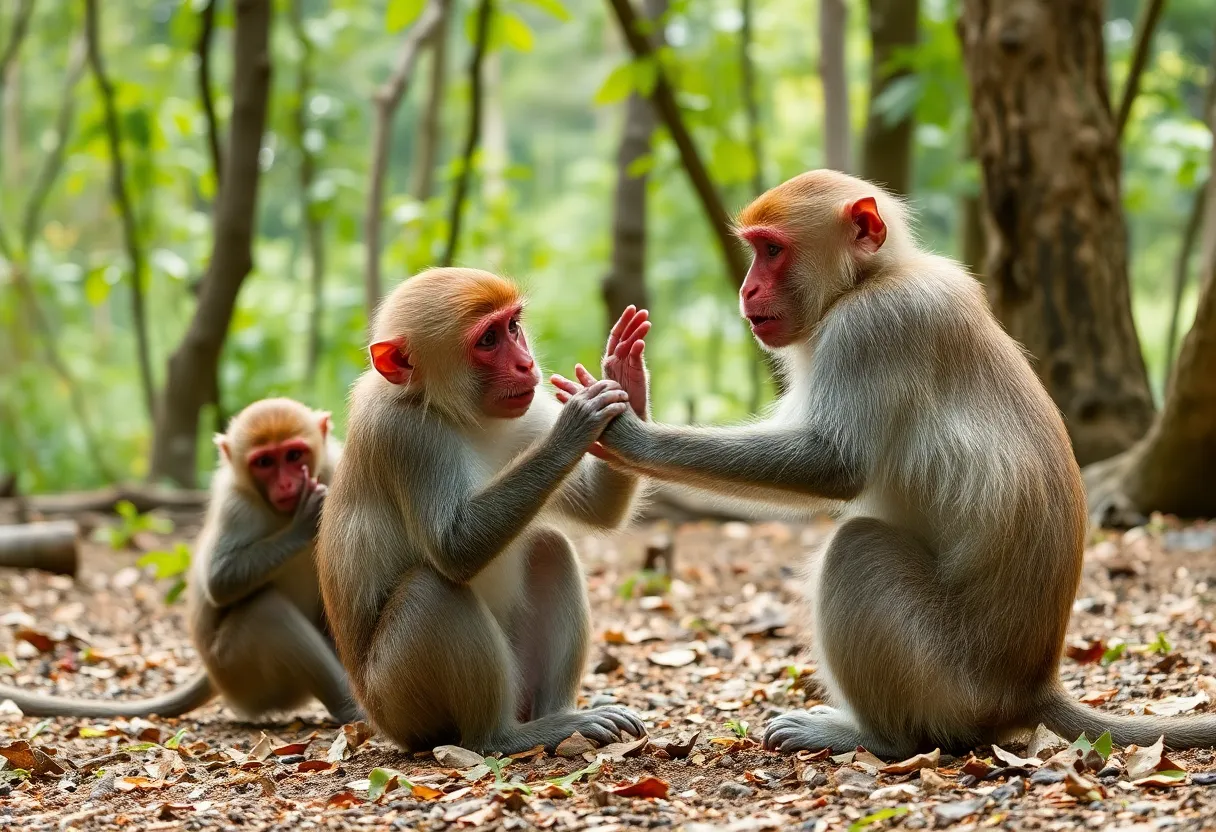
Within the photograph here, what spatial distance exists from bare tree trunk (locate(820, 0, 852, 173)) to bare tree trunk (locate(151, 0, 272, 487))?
432 centimetres

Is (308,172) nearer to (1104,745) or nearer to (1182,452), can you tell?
(1182,452)

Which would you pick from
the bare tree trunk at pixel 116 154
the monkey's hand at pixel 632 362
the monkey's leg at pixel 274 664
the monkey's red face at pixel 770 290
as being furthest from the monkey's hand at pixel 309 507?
the bare tree trunk at pixel 116 154

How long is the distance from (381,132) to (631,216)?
7.44 feet

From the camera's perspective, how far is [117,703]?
5.89 meters

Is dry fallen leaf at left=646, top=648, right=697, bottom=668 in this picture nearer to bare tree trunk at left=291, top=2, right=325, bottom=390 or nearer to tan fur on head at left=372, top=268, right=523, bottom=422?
tan fur on head at left=372, top=268, right=523, bottom=422

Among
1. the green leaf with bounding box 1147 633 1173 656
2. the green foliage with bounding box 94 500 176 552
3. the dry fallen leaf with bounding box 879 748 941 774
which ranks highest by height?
the dry fallen leaf with bounding box 879 748 941 774

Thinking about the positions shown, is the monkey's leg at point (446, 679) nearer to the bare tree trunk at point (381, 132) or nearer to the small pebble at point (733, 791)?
the small pebble at point (733, 791)

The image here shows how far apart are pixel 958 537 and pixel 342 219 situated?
1071 centimetres

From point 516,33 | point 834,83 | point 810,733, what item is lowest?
point 810,733

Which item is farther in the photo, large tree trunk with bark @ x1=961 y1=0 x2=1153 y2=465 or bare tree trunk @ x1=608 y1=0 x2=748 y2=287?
bare tree trunk @ x1=608 y1=0 x2=748 y2=287

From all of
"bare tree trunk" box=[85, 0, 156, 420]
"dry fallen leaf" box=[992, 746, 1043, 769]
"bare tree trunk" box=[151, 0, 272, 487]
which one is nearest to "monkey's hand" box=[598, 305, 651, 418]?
"dry fallen leaf" box=[992, 746, 1043, 769]

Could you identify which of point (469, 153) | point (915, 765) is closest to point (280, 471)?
point (915, 765)

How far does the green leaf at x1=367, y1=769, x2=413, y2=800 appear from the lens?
13.0ft

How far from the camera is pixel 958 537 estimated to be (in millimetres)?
4172
